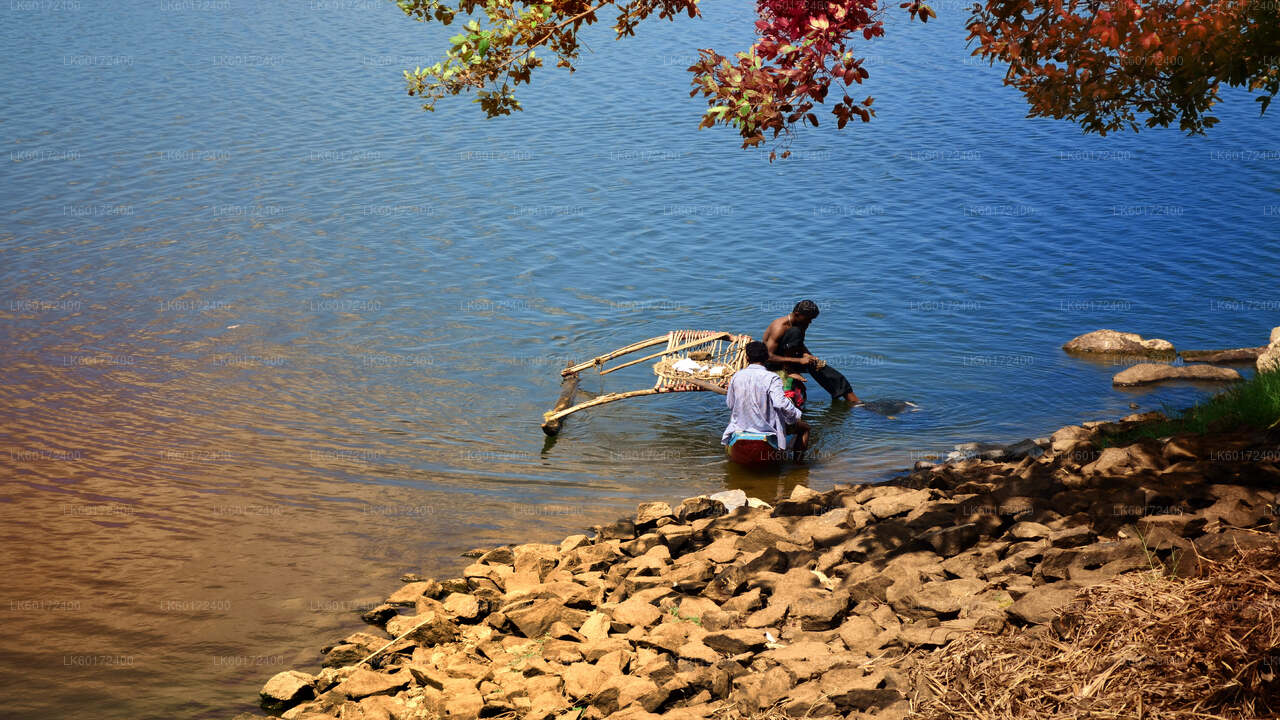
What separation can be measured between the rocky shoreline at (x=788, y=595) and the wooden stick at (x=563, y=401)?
10.7ft

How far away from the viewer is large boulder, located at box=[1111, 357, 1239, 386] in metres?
12.9

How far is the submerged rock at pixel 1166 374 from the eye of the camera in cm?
1291

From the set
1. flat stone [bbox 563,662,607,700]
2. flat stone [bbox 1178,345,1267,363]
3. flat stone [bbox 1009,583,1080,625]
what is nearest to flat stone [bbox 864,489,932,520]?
flat stone [bbox 1009,583,1080,625]

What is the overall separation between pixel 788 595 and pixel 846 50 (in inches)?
136

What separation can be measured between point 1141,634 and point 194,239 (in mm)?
19108

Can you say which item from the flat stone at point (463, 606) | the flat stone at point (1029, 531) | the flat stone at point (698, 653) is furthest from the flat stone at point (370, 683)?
the flat stone at point (1029, 531)

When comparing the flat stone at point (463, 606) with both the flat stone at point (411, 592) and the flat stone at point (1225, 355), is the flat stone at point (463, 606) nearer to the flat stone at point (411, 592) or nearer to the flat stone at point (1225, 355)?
the flat stone at point (411, 592)

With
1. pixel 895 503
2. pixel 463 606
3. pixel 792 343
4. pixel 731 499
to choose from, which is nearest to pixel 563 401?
pixel 792 343

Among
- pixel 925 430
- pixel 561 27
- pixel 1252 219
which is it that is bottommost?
pixel 925 430

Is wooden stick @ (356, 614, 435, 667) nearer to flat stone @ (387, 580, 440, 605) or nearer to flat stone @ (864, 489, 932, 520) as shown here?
flat stone @ (387, 580, 440, 605)

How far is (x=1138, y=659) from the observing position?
4488 mm

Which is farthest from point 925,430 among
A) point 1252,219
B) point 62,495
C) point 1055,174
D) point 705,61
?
point 1055,174

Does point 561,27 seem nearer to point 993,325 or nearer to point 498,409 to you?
point 498,409

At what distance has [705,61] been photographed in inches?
242
